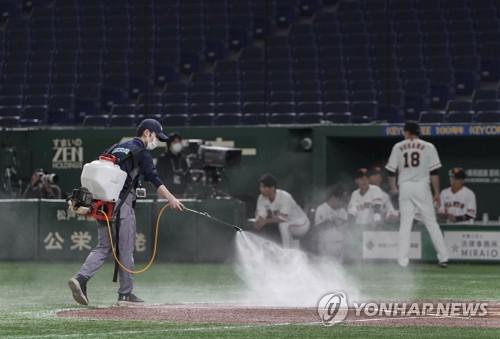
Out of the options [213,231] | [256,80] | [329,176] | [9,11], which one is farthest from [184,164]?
[9,11]

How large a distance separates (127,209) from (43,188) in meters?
10.0

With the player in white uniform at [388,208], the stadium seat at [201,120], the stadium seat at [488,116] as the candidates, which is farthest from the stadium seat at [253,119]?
the player in white uniform at [388,208]

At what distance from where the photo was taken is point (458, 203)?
1830 cm

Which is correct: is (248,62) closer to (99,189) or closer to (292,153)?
(292,153)

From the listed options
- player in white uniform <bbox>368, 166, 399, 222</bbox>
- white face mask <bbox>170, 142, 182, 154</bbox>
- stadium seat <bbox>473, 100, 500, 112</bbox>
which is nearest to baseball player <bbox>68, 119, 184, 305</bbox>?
player in white uniform <bbox>368, 166, 399, 222</bbox>

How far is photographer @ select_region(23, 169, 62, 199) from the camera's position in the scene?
20312 millimetres

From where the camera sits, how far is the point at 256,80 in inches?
974

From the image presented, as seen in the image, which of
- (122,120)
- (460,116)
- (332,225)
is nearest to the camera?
(332,225)

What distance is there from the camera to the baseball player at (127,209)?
34.6 ft

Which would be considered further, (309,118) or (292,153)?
(309,118)

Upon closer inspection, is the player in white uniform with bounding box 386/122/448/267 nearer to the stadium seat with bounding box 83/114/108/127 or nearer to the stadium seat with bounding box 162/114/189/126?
the stadium seat with bounding box 162/114/189/126

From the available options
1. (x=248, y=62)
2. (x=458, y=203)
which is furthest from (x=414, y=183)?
(x=248, y=62)

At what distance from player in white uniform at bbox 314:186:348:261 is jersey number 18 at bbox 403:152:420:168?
1719mm

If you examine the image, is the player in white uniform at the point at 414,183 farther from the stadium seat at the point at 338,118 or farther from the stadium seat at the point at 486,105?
the stadium seat at the point at 338,118
